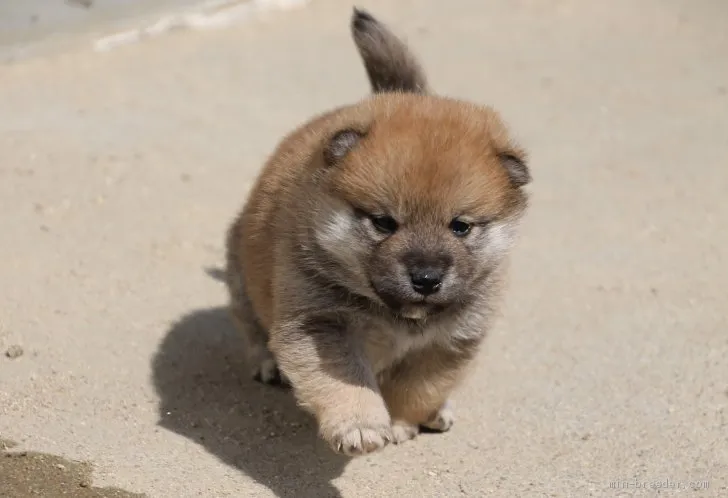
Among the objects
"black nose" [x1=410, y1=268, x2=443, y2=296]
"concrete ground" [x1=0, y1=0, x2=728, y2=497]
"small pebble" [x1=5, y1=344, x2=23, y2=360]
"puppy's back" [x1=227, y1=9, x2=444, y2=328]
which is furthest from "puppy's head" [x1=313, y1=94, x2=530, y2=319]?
"small pebble" [x1=5, y1=344, x2=23, y2=360]

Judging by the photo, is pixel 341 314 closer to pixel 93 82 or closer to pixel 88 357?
pixel 88 357

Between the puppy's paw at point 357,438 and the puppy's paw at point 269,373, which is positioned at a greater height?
the puppy's paw at point 357,438

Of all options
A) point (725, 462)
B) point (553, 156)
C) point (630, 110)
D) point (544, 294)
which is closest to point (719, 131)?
point (630, 110)

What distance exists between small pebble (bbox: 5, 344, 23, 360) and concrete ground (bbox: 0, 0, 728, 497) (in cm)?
3

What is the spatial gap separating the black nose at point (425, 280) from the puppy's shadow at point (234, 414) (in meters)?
0.89

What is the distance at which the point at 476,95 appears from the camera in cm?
882

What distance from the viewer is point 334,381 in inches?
150

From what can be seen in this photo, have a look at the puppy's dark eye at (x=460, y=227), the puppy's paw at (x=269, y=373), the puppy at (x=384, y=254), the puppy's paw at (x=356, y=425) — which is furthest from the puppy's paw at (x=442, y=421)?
the puppy's dark eye at (x=460, y=227)

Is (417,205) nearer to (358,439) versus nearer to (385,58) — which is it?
(358,439)

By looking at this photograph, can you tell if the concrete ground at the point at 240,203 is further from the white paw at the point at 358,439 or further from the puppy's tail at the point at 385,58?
the puppy's tail at the point at 385,58

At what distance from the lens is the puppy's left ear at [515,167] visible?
12.8 feet

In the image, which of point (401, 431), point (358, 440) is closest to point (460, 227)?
point (358, 440)

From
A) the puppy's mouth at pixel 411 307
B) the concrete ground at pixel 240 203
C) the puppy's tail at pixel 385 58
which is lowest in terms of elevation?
the concrete ground at pixel 240 203

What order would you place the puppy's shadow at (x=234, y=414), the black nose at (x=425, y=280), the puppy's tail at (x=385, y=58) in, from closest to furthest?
the black nose at (x=425, y=280), the puppy's shadow at (x=234, y=414), the puppy's tail at (x=385, y=58)
